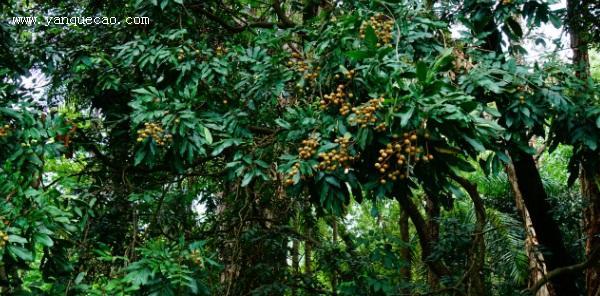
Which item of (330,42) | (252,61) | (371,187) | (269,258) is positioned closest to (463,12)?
(330,42)

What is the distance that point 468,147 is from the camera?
1.94 m

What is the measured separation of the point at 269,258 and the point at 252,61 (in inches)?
74.3

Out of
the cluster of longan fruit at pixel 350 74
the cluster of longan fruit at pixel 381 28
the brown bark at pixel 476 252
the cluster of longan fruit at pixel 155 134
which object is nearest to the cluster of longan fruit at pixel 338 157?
the cluster of longan fruit at pixel 350 74

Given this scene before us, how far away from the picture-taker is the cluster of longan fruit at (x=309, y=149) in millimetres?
2146

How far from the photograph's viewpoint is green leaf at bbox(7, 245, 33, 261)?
194 centimetres

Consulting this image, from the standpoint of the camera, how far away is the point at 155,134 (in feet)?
7.87

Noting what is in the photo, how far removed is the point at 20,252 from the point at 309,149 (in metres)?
1.06

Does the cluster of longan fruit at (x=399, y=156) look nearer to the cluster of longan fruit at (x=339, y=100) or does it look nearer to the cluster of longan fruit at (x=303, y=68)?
the cluster of longan fruit at (x=339, y=100)

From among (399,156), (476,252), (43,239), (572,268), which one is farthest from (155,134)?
(572,268)

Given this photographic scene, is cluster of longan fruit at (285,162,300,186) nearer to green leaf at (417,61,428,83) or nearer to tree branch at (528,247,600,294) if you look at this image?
green leaf at (417,61,428,83)

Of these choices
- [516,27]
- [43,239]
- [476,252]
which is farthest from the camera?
[476,252]

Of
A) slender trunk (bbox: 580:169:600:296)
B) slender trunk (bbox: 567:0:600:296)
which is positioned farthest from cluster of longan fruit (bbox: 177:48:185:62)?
slender trunk (bbox: 580:169:600:296)

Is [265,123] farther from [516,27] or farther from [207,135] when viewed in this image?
[516,27]

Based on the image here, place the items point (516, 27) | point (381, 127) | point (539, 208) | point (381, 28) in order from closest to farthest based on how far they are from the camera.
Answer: point (381, 127), point (381, 28), point (516, 27), point (539, 208)
